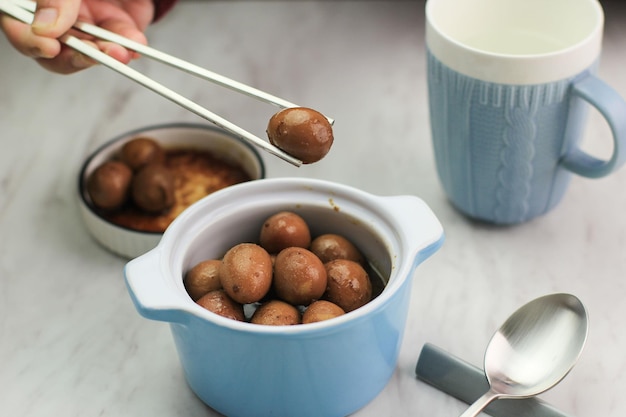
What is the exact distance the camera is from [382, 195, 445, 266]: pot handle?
69 centimetres

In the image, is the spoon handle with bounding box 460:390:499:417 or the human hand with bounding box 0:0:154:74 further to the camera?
the human hand with bounding box 0:0:154:74

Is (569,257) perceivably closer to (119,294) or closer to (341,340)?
(341,340)

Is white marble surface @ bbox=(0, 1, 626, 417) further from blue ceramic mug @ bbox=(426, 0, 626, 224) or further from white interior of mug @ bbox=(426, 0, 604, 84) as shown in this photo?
white interior of mug @ bbox=(426, 0, 604, 84)

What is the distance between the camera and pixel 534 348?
2.36 ft

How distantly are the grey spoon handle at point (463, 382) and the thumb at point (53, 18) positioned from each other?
0.45m

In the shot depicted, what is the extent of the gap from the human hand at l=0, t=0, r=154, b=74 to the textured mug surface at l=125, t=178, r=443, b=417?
0.69 ft

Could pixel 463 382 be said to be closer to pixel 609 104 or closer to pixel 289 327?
pixel 289 327

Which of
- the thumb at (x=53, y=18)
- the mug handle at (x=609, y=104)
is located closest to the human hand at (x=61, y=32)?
the thumb at (x=53, y=18)

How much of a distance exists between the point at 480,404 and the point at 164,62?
0.39m

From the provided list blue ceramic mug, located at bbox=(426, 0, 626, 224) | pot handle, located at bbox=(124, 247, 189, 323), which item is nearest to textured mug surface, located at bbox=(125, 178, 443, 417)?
pot handle, located at bbox=(124, 247, 189, 323)

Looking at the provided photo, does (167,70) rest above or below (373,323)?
below

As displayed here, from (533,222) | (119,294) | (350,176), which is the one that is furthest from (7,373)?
(533,222)

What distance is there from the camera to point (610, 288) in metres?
0.84

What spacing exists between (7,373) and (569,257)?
1.85ft
